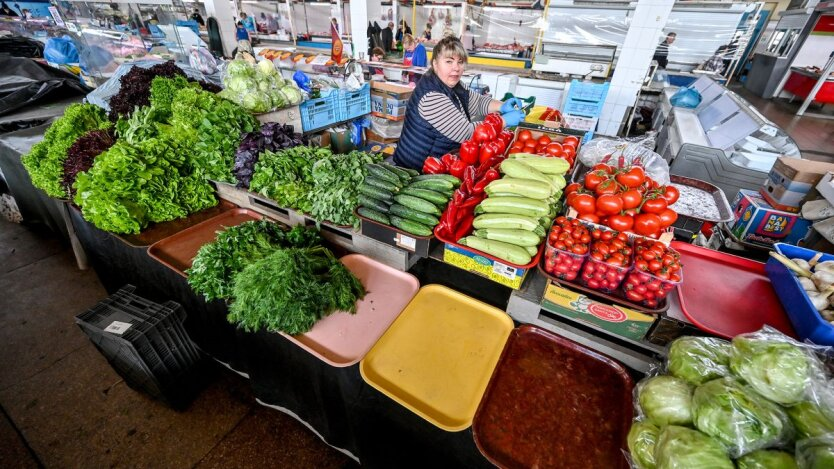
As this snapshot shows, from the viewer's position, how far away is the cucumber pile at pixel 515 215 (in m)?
1.74

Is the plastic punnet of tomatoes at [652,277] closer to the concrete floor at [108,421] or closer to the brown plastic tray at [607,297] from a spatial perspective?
the brown plastic tray at [607,297]

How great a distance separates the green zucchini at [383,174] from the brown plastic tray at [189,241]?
1.34 m

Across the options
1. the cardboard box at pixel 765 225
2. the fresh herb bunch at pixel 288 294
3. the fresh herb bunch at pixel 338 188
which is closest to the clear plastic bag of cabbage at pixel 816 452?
the fresh herb bunch at pixel 288 294

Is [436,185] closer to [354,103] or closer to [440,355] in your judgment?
[440,355]

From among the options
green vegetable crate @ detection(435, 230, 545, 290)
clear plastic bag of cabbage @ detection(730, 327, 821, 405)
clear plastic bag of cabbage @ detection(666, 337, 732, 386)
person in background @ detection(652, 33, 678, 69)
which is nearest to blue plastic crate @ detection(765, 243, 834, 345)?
clear plastic bag of cabbage @ detection(730, 327, 821, 405)

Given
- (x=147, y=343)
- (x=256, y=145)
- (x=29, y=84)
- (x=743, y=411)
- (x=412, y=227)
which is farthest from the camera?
(x=29, y=84)

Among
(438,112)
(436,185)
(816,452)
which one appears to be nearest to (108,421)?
(436,185)

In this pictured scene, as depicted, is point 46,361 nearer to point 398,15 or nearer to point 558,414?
point 558,414

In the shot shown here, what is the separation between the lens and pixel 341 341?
1827 millimetres

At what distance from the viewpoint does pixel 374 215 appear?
2072mm

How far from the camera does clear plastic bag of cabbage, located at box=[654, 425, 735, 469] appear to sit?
101 centimetres

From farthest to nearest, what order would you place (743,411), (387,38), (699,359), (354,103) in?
1. (387,38)
2. (354,103)
3. (699,359)
4. (743,411)

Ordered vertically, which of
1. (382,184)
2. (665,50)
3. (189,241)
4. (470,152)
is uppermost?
(665,50)

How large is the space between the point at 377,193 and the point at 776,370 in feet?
6.41
